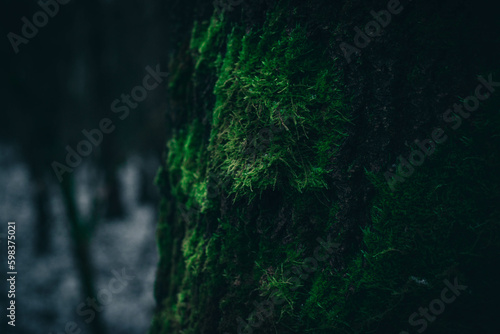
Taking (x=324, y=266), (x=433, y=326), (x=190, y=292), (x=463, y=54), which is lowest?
(x=433, y=326)

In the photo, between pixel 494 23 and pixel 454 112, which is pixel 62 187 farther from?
pixel 494 23

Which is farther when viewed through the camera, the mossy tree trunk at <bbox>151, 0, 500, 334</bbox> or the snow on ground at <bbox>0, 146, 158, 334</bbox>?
the snow on ground at <bbox>0, 146, 158, 334</bbox>

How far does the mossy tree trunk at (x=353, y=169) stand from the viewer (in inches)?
51.3

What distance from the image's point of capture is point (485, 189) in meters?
1.32

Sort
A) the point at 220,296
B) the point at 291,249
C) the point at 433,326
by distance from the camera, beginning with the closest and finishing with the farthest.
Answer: the point at 433,326 < the point at 291,249 < the point at 220,296

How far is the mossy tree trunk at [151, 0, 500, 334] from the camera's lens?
4.27 ft

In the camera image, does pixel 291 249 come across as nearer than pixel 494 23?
No

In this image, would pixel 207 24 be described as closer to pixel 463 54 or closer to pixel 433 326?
pixel 463 54

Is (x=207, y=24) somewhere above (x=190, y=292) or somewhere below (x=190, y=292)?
above

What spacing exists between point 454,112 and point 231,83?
122 centimetres

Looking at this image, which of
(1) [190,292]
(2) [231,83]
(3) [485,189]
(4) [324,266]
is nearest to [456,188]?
(3) [485,189]

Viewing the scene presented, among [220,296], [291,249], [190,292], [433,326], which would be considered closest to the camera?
[433,326]

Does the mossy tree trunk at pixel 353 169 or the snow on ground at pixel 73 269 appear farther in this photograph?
the snow on ground at pixel 73 269

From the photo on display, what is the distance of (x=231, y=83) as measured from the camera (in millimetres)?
1658
